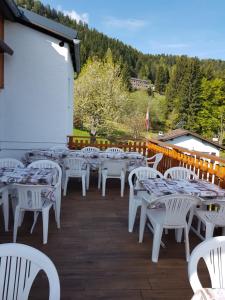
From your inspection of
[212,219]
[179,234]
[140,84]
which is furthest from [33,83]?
[140,84]

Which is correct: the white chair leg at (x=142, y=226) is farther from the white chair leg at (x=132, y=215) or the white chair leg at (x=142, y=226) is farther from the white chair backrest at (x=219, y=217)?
the white chair backrest at (x=219, y=217)

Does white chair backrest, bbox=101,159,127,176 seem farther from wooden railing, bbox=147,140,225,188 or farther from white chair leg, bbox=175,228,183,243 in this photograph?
white chair leg, bbox=175,228,183,243

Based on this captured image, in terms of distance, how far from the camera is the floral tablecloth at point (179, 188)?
3035 mm

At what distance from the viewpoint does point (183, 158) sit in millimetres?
5535

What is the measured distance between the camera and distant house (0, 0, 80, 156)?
6.99 metres

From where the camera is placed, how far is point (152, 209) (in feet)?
10.7

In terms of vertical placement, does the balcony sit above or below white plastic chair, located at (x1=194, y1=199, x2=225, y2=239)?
below

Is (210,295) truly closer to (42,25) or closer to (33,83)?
(33,83)

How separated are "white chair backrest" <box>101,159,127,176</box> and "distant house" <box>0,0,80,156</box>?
7.36ft

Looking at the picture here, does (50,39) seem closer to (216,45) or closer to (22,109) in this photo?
(22,109)

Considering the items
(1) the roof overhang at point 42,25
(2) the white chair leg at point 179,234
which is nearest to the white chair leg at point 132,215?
(2) the white chair leg at point 179,234

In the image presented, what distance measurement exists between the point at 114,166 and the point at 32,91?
10.1ft

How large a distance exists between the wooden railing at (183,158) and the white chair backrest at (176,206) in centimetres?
139

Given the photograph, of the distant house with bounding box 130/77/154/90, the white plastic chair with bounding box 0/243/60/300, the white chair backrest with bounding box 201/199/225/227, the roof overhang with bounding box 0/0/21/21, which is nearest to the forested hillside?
the distant house with bounding box 130/77/154/90
